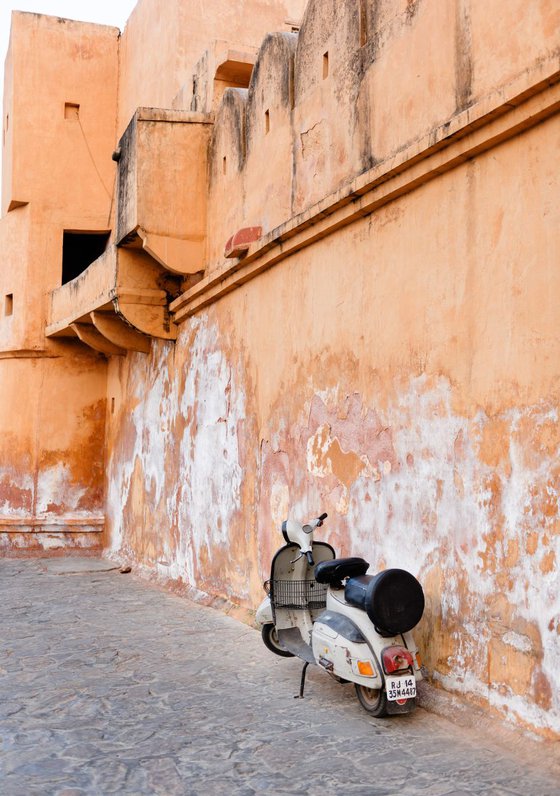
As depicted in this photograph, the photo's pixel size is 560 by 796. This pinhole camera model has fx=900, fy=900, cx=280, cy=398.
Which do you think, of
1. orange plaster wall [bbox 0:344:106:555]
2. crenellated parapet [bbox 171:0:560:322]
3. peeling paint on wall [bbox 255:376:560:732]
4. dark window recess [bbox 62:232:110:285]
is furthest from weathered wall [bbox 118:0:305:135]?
peeling paint on wall [bbox 255:376:560:732]

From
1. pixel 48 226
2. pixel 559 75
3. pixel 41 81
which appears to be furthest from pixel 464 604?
pixel 41 81

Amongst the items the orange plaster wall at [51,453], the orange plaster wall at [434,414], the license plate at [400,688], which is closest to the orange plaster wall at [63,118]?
the orange plaster wall at [51,453]

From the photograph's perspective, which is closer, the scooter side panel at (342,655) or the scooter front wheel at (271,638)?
the scooter side panel at (342,655)

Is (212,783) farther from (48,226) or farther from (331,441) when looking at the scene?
(48,226)

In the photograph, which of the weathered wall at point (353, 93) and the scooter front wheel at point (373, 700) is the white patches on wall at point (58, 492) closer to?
the weathered wall at point (353, 93)

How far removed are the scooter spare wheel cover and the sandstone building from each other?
0.31 metres

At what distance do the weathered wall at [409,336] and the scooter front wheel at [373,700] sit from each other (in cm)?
42

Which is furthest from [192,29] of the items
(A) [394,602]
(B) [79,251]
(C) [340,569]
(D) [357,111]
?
(A) [394,602]

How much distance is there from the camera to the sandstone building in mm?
4570

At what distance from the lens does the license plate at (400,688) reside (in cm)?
468

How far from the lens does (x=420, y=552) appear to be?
537 cm

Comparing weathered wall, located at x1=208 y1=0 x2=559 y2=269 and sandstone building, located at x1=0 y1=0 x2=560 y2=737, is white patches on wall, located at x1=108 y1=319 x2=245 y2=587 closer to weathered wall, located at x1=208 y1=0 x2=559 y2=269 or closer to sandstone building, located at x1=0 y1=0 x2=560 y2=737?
sandstone building, located at x1=0 y1=0 x2=560 y2=737

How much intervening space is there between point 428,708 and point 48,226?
11.2 meters

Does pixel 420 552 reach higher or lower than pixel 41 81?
lower
